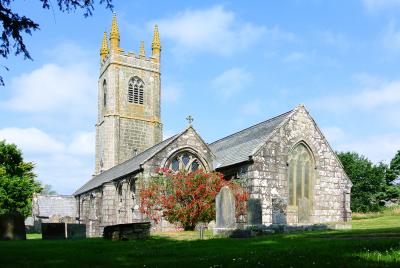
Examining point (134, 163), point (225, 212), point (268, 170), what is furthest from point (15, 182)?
point (225, 212)

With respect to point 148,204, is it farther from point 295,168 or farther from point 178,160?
point 295,168

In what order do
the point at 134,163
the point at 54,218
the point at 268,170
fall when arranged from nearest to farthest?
1. the point at 268,170
2. the point at 134,163
3. the point at 54,218

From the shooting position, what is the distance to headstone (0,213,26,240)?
21781mm

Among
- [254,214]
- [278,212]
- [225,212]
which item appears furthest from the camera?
[278,212]

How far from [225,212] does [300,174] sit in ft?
29.4

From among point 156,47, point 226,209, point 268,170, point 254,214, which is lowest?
point 254,214

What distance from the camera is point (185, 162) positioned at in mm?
27172

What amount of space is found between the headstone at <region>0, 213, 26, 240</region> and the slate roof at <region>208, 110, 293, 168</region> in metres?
11.1

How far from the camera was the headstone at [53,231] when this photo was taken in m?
24.5

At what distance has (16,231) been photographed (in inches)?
866

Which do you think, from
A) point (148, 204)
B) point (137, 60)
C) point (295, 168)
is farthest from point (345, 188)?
point (137, 60)

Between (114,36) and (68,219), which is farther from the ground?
(114,36)

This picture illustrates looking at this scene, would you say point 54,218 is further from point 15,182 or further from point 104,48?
point 104,48

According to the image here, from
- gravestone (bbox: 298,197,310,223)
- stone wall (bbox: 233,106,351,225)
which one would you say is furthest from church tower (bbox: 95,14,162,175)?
gravestone (bbox: 298,197,310,223)
